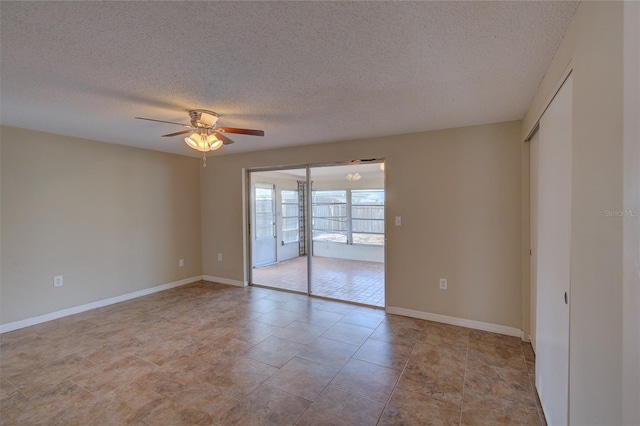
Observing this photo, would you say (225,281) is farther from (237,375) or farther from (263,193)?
(237,375)

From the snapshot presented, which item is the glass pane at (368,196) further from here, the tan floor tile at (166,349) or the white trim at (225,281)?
the tan floor tile at (166,349)

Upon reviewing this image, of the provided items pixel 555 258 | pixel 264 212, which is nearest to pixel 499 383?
pixel 555 258

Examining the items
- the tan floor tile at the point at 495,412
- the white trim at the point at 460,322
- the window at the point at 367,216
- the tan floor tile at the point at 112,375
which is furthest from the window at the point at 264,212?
the tan floor tile at the point at 495,412

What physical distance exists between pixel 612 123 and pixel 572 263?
709 mm

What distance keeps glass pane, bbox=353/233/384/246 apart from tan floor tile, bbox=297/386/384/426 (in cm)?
514

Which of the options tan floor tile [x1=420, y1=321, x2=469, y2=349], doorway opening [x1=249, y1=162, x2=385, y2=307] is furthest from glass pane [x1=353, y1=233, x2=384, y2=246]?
tan floor tile [x1=420, y1=321, x2=469, y2=349]

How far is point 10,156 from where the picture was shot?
3230 mm

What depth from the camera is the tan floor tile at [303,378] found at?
2196 millimetres

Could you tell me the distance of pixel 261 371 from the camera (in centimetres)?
245

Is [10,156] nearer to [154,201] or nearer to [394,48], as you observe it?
[154,201]

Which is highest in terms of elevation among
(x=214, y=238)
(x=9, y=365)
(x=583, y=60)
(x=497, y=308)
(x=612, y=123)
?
(x=583, y=60)

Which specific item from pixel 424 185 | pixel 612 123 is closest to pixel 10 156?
pixel 424 185

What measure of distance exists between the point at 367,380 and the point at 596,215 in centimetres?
191

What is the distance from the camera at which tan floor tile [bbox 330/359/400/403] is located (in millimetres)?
2166
